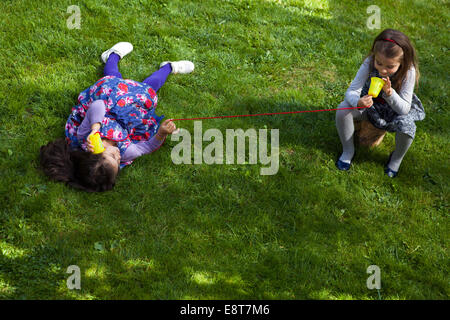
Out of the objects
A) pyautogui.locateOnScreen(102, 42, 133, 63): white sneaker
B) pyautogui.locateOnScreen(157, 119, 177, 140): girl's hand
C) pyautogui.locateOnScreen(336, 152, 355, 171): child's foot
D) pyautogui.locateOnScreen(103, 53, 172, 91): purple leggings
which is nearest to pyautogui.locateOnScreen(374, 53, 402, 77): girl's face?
pyautogui.locateOnScreen(336, 152, 355, 171): child's foot

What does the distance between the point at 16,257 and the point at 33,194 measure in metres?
0.60

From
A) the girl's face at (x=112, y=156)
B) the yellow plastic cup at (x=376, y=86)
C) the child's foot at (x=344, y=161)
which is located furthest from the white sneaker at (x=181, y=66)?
the yellow plastic cup at (x=376, y=86)

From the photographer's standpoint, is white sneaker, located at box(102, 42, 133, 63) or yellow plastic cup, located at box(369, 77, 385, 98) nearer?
yellow plastic cup, located at box(369, 77, 385, 98)

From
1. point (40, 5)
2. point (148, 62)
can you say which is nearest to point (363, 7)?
point (148, 62)

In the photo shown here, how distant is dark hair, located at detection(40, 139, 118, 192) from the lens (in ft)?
11.2

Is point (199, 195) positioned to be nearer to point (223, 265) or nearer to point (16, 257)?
point (223, 265)

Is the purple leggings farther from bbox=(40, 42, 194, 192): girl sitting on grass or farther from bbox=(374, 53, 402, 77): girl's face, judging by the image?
bbox=(374, 53, 402, 77): girl's face

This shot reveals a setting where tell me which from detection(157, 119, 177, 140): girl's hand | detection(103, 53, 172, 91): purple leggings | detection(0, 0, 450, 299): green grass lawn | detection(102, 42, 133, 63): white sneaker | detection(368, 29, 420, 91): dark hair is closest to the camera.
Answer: detection(0, 0, 450, 299): green grass lawn

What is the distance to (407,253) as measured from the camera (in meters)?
3.25

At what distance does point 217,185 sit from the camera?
3.68 meters

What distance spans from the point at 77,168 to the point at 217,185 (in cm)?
121

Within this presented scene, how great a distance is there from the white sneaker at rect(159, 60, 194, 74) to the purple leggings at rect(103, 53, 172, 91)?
86mm

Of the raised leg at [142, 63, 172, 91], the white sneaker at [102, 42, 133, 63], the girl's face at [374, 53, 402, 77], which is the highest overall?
the girl's face at [374, 53, 402, 77]

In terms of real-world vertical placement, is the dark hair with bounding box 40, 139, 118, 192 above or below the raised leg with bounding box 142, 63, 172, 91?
below
